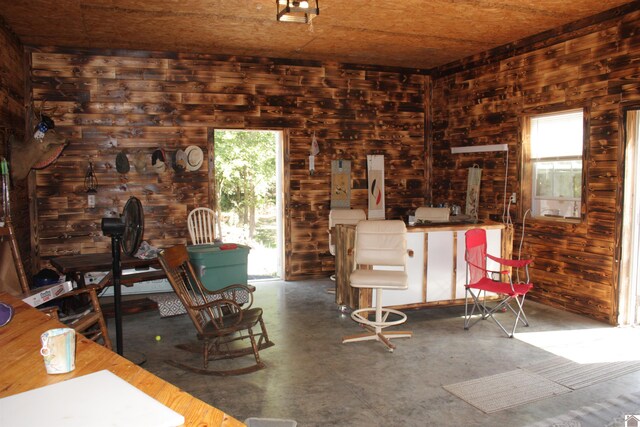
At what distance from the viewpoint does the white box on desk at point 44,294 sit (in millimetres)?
3488

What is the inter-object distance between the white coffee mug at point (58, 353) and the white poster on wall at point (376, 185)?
6576 mm

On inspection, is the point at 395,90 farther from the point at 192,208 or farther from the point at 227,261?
the point at 227,261

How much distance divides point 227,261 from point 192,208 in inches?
76.7

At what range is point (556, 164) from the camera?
20.0 ft

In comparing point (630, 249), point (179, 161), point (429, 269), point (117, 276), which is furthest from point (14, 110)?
point (630, 249)

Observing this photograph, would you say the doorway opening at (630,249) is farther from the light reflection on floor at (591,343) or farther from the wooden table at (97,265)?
the wooden table at (97,265)

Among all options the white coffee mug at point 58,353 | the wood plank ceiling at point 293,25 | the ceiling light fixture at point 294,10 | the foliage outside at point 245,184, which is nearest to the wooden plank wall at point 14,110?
the wood plank ceiling at point 293,25

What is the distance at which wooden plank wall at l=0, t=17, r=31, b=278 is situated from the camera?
17.1 feet

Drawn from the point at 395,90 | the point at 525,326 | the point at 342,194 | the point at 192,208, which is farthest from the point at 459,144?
the point at 192,208

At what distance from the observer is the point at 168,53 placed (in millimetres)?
6914

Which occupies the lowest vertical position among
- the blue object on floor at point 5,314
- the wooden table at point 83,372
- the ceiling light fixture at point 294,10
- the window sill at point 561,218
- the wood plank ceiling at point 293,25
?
the wooden table at point 83,372

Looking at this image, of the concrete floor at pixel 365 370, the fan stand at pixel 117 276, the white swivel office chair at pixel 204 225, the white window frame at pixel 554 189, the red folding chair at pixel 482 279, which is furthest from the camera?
the white swivel office chair at pixel 204 225

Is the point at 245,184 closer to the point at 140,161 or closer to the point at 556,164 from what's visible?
the point at 140,161

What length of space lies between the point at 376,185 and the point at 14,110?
5.05 metres
